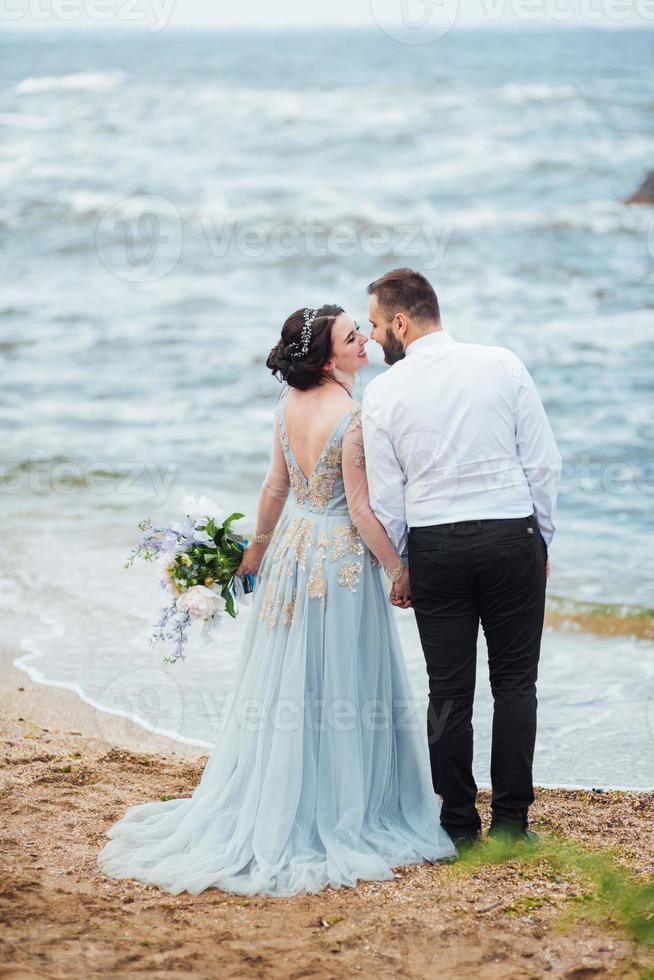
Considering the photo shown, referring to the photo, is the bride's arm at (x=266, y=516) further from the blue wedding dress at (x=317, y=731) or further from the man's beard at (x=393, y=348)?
the man's beard at (x=393, y=348)

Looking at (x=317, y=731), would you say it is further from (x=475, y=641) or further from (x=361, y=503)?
(x=361, y=503)

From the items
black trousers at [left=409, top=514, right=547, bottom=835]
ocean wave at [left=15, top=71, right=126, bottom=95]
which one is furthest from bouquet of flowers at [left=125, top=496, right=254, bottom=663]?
ocean wave at [left=15, top=71, right=126, bottom=95]

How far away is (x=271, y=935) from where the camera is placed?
3.06 metres

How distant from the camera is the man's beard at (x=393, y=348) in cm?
359

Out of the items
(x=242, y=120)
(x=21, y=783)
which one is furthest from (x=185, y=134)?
(x=21, y=783)

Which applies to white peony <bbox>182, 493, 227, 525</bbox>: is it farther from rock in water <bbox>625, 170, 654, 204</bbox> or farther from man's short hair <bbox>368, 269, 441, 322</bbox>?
rock in water <bbox>625, 170, 654, 204</bbox>

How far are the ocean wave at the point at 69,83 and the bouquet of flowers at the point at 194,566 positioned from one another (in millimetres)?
33468

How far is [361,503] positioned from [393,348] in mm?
508

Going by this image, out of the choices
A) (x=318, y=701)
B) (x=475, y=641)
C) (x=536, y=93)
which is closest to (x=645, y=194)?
(x=536, y=93)

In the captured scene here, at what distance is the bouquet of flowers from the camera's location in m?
3.88

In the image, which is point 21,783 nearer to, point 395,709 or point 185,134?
point 395,709

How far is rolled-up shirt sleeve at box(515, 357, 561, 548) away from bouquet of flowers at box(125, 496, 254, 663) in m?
1.03

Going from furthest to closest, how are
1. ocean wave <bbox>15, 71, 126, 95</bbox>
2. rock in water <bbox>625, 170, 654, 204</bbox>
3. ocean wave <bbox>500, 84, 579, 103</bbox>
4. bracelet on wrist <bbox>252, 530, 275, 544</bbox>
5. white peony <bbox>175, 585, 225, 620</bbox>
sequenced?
ocean wave <bbox>15, 71, 126, 95</bbox> < ocean wave <bbox>500, 84, 579, 103</bbox> < rock in water <bbox>625, 170, 654, 204</bbox> < bracelet on wrist <bbox>252, 530, 275, 544</bbox> < white peony <bbox>175, 585, 225, 620</bbox>

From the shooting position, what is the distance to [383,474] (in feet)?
11.7
